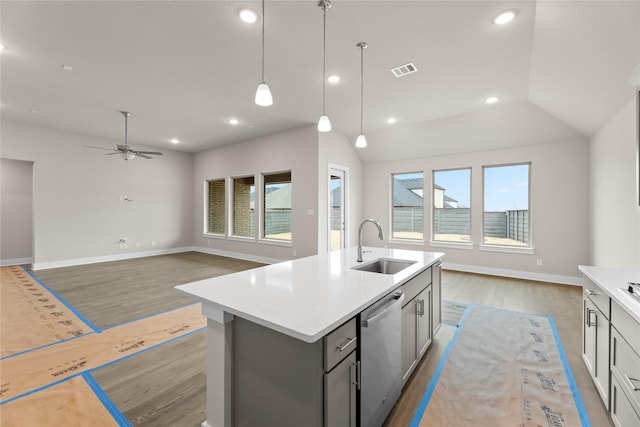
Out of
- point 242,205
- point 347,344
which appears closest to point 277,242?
point 242,205

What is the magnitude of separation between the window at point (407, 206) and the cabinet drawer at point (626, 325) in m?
4.82

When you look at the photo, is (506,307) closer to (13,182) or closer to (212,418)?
(212,418)

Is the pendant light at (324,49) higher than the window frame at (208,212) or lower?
higher

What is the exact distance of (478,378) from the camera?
2.12m

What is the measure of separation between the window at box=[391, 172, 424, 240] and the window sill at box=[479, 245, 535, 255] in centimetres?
134

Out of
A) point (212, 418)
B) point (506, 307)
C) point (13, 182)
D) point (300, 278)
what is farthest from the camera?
point (13, 182)

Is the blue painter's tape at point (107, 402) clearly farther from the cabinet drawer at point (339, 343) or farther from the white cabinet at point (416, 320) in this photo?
the white cabinet at point (416, 320)

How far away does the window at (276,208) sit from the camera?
267 inches

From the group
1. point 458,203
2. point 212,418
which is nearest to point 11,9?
point 212,418

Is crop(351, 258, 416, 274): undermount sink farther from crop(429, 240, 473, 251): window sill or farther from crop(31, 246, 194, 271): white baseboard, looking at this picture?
crop(31, 246, 194, 271): white baseboard

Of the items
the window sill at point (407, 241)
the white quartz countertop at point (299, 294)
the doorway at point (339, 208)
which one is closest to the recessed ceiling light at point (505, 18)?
the white quartz countertop at point (299, 294)

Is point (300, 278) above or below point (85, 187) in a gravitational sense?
below

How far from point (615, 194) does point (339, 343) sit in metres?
4.42

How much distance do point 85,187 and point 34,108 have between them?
214cm
